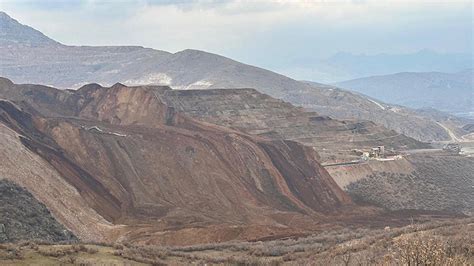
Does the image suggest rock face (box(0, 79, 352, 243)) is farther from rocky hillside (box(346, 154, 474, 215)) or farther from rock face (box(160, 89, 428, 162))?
rock face (box(160, 89, 428, 162))

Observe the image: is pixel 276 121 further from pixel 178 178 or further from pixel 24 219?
pixel 24 219

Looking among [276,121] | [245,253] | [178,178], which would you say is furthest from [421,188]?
[245,253]

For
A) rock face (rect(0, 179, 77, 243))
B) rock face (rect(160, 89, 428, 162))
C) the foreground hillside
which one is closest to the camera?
the foreground hillside

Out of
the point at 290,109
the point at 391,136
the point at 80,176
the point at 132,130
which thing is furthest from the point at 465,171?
the point at 80,176

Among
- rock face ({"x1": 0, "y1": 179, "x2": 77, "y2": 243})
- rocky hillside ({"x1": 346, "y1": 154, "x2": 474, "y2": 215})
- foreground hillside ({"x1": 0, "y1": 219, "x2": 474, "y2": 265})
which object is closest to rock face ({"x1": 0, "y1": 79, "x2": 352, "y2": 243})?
rock face ({"x1": 0, "y1": 179, "x2": 77, "y2": 243})

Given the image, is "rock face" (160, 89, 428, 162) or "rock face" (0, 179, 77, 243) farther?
"rock face" (160, 89, 428, 162)

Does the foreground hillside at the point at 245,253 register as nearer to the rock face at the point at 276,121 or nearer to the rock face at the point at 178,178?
the rock face at the point at 178,178

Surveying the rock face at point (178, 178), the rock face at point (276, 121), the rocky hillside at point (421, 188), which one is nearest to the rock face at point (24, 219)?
the rock face at point (178, 178)
